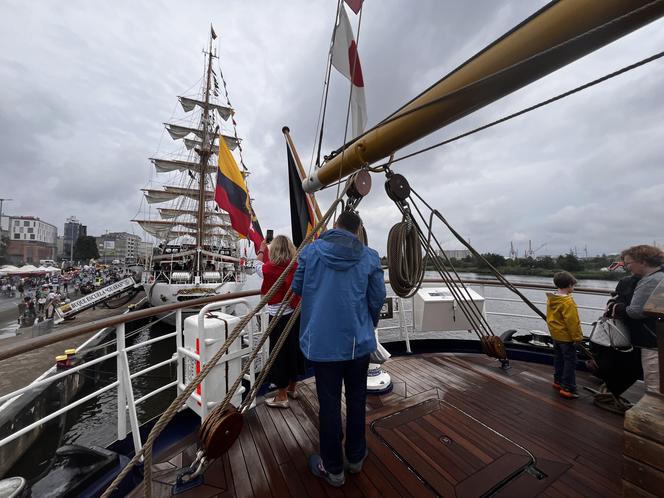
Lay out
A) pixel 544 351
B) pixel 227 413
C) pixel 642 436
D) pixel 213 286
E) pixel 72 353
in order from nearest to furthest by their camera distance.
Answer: pixel 642 436
pixel 227 413
pixel 544 351
pixel 72 353
pixel 213 286

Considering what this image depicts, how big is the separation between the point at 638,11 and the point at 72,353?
8247 millimetres

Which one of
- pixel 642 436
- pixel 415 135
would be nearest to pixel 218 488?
pixel 642 436

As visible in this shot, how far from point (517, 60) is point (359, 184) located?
1.11 meters

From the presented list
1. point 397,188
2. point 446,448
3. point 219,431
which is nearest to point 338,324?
point 219,431

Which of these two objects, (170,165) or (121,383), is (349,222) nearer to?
(121,383)

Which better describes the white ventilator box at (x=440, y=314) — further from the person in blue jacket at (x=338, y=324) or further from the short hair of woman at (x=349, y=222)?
the short hair of woman at (x=349, y=222)

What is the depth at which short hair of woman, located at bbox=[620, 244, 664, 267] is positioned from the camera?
2.24m

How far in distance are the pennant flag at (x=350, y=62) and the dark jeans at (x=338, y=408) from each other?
2.21 meters

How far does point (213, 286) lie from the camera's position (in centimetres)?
1647

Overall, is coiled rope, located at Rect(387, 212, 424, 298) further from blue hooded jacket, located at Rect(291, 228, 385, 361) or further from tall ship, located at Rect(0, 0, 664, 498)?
blue hooded jacket, located at Rect(291, 228, 385, 361)

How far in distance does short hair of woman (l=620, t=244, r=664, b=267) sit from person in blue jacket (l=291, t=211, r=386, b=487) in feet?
7.55

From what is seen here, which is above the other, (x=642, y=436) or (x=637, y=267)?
(x=637, y=267)

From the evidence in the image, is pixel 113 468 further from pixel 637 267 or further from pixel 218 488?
pixel 637 267

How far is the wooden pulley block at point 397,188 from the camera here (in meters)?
2.12
